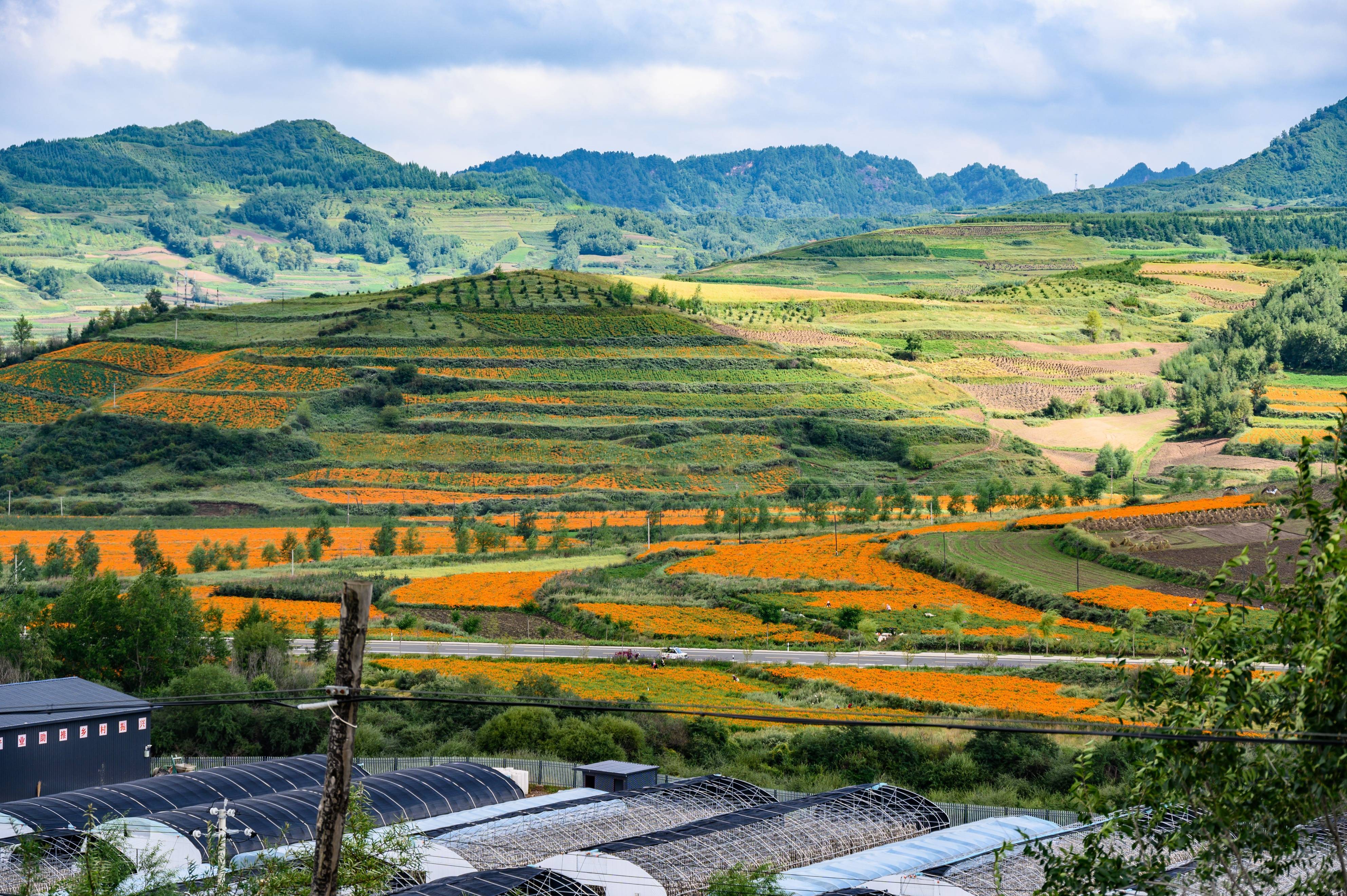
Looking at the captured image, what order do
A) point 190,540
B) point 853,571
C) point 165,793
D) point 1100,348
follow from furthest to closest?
point 1100,348 < point 190,540 < point 853,571 < point 165,793

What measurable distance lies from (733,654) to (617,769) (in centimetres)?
1990

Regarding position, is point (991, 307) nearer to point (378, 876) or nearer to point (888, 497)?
point (888, 497)

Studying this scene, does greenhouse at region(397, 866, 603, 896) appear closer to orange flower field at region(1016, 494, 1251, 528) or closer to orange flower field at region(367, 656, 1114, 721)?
orange flower field at region(367, 656, 1114, 721)

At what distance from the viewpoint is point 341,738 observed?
9242mm

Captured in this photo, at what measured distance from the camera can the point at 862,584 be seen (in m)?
59.4

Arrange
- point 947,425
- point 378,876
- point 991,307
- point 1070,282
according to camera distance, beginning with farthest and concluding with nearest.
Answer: point 1070,282
point 991,307
point 947,425
point 378,876

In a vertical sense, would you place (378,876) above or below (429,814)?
above

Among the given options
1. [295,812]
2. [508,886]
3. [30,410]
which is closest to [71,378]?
[30,410]

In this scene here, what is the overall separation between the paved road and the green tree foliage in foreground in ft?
119

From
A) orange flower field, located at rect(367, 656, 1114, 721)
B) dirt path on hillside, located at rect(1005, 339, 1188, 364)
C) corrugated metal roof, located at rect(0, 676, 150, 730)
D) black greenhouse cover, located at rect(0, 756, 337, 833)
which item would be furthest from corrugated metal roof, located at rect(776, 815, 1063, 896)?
dirt path on hillside, located at rect(1005, 339, 1188, 364)

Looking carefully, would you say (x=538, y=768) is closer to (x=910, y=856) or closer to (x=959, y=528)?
(x=910, y=856)

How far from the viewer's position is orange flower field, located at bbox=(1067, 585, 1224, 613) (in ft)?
158

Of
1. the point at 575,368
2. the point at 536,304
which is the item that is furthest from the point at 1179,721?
the point at 536,304

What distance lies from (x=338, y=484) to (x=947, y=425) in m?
51.1
